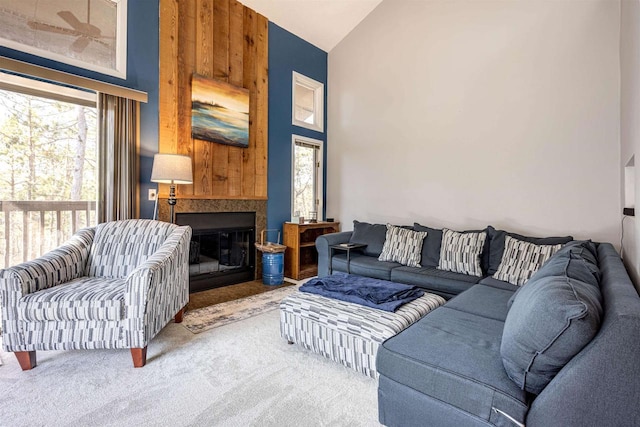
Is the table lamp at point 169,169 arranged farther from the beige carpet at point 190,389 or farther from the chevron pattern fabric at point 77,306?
the beige carpet at point 190,389

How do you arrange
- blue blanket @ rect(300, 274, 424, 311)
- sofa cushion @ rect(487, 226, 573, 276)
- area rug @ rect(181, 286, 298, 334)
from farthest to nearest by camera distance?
sofa cushion @ rect(487, 226, 573, 276), area rug @ rect(181, 286, 298, 334), blue blanket @ rect(300, 274, 424, 311)

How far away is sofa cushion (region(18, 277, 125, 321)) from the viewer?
190 cm

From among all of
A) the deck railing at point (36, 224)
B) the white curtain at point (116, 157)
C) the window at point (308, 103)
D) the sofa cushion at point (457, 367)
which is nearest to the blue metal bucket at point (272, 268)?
the white curtain at point (116, 157)

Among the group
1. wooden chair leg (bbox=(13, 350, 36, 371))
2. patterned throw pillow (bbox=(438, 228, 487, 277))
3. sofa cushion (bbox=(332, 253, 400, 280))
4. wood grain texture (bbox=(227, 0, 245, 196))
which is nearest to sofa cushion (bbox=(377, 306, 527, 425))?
patterned throw pillow (bbox=(438, 228, 487, 277))

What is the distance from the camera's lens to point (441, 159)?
4000mm

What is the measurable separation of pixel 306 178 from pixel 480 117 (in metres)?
2.55

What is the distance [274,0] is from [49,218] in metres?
3.56

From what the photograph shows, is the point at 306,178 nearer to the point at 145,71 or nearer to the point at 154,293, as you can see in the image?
the point at 145,71

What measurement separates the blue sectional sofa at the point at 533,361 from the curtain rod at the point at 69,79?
3.17 meters

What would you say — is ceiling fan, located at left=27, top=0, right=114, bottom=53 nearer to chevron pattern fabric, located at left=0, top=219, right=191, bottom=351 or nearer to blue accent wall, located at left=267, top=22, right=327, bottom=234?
chevron pattern fabric, located at left=0, top=219, right=191, bottom=351

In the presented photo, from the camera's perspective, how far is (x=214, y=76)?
3805mm

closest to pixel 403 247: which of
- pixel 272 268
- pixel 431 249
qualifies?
pixel 431 249

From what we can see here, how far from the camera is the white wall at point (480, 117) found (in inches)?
120

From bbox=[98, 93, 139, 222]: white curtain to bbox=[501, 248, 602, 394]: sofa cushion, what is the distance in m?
3.21
